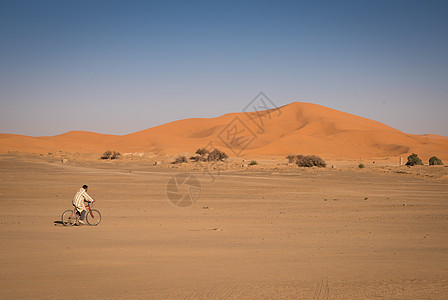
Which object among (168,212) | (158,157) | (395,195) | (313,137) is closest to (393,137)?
(313,137)

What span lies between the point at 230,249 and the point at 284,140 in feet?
254

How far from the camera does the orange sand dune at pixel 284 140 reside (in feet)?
247

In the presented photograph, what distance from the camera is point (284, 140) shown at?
85.6 m

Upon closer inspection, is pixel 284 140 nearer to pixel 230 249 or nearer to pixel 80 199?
pixel 80 199

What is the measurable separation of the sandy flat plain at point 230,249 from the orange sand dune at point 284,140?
1442 inches

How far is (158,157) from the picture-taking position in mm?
58344

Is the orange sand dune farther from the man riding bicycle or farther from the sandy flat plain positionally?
the man riding bicycle

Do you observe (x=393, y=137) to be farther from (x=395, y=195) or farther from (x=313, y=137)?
(x=395, y=195)

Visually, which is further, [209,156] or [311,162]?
[209,156]

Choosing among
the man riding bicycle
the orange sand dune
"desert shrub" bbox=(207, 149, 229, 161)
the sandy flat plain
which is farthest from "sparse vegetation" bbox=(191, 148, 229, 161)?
the man riding bicycle

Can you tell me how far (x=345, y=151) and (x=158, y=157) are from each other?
35.7m

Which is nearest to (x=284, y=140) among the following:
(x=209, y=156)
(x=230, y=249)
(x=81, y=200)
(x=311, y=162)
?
(x=209, y=156)

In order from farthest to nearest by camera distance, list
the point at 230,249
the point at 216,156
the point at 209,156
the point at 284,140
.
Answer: the point at 284,140, the point at 209,156, the point at 216,156, the point at 230,249

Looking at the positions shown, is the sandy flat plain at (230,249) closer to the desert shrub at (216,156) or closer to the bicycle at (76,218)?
the bicycle at (76,218)
